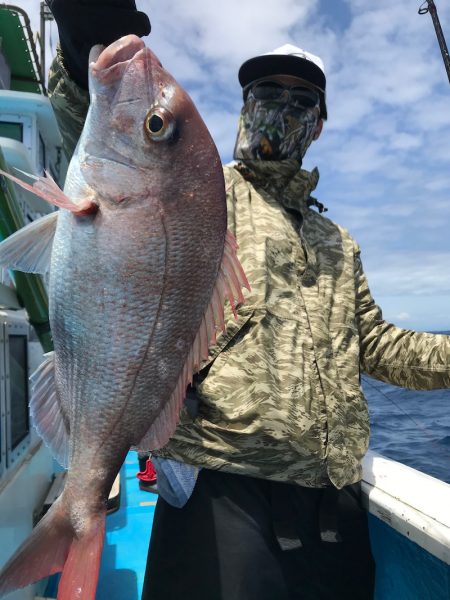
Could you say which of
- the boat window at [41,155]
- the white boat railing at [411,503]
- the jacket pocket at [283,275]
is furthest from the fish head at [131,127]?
the boat window at [41,155]

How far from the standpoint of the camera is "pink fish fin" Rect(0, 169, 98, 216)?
125cm

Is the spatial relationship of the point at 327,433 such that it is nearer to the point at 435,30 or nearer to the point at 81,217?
the point at 81,217

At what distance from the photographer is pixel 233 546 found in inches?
77.4

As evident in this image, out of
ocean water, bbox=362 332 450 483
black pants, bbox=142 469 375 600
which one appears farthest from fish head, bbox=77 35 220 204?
ocean water, bbox=362 332 450 483

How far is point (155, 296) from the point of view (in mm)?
1401

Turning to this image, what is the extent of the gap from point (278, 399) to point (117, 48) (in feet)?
4.30

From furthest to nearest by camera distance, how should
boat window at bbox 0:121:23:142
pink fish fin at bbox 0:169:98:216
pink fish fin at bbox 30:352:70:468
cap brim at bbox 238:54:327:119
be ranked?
boat window at bbox 0:121:23:142 → cap brim at bbox 238:54:327:119 → pink fish fin at bbox 30:352:70:468 → pink fish fin at bbox 0:169:98:216

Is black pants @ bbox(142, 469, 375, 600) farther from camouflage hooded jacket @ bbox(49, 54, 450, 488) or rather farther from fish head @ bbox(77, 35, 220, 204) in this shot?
fish head @ bbox(77, 35, 220, 204)

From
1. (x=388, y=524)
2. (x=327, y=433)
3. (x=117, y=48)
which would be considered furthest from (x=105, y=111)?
(x=388, y=524)

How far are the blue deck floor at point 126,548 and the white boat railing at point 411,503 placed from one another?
2.10m

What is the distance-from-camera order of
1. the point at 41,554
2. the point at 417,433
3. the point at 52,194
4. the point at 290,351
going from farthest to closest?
the point at 417,433 → the point at 290,351 → the point at 41,554 → the point at 52,194

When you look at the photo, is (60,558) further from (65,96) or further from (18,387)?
(18,387)

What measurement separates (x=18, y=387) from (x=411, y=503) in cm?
266

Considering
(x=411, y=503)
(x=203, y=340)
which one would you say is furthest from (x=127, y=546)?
(x=203, y=340)
